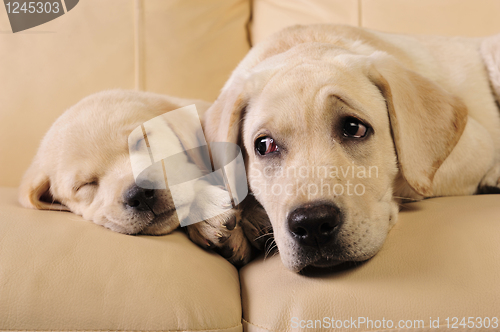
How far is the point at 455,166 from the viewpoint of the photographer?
189 cm

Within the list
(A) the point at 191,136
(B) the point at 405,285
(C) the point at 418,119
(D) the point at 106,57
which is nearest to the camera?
(B) the point at 405,285

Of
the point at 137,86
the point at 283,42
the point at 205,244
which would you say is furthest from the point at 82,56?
the point at 205,244

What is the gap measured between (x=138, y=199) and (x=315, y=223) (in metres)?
0.80

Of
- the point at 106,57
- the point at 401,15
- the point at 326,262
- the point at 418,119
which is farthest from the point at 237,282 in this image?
the point at 401,15

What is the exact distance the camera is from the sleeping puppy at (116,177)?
1.66 metres

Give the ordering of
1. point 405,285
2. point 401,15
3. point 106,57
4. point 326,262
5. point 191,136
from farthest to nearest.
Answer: point 401,15 < point 106,57 < point 191,136 < point 326,262 < point 405,285

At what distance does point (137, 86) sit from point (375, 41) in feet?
5.45

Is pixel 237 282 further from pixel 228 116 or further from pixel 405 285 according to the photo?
pixel 228 116

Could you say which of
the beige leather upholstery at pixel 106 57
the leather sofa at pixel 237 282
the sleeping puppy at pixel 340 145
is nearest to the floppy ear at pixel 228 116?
the sleeping puppy at pixel 340 145

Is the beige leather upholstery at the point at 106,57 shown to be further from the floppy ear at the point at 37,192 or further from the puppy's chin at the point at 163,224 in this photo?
the puppy's chin at the point at 163,224

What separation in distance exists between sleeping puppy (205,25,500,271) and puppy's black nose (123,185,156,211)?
0.43 meters

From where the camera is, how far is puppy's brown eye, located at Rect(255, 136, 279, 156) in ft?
5.44

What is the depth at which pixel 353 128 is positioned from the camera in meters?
1.56

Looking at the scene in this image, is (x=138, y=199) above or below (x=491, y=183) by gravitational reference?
above
